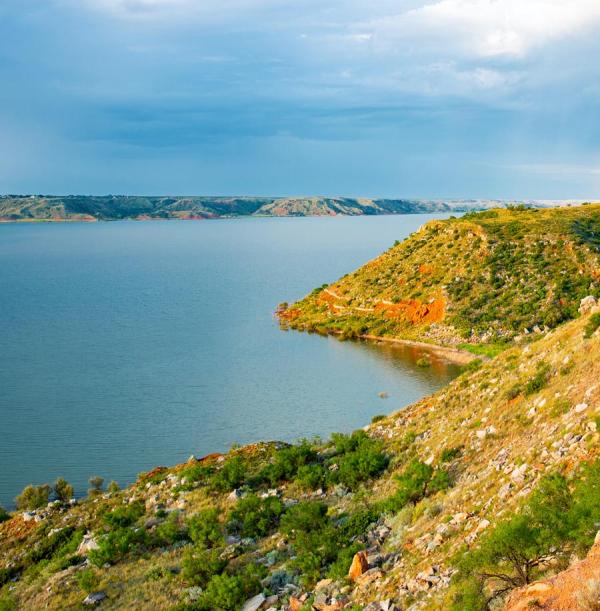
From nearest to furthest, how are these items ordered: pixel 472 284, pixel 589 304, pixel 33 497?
pixel 589 304
pixel 33 497
pixel 472 284

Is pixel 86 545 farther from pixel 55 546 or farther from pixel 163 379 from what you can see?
pixel 163 379

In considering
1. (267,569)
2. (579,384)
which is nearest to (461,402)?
(579,384)

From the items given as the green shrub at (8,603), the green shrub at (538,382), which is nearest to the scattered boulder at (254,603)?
the green shrub at (8,603)

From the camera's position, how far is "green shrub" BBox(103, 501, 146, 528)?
76.0ft

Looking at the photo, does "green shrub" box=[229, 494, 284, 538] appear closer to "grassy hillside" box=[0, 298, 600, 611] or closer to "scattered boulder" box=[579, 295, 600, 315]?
"grassy hillside" box=[0, 298, 600, 611]

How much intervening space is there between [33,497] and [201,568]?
1557 cm

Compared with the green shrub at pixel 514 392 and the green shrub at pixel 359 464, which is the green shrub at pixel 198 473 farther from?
the green shrub at pixel 514 392

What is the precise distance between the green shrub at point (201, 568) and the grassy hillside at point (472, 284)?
4592 cm

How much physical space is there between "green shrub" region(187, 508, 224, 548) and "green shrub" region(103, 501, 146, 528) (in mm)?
2698

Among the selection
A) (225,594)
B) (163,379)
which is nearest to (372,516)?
(225,594)

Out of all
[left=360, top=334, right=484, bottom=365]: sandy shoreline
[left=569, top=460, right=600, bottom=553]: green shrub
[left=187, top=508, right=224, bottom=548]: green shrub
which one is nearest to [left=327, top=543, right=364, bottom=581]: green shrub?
[left=187, top=508, right=224, bottom=548]: green shrub

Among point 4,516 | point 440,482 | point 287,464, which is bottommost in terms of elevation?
point 4,516

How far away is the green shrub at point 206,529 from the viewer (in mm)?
20547

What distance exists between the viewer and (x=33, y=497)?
30125mm
